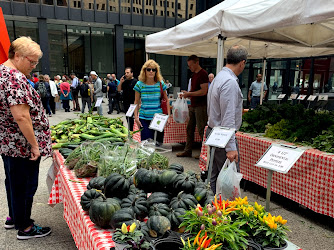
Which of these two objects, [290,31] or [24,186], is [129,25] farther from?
[24,186]

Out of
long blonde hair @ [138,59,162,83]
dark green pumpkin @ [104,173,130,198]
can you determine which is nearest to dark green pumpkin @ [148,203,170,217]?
dark green pumpkin @ [104,173,130,198]

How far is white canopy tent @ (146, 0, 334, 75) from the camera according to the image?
2783 millimetres

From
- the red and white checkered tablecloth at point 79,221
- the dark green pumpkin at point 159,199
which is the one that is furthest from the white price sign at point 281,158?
the red and white checkered tablecloth at point 79,221

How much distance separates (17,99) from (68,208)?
968 mm

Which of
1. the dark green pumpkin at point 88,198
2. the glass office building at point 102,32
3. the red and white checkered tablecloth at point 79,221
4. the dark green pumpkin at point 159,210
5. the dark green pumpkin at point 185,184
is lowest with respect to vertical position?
the red and white checkered tablecloth at point 79,221

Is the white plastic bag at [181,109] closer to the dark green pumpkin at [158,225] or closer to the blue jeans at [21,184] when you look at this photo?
the blue jeans at [21,184]

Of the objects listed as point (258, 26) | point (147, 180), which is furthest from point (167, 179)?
point (258, 26)

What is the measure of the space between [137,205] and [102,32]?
21.5m

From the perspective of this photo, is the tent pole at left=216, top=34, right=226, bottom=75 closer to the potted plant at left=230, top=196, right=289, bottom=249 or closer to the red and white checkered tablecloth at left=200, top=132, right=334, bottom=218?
the red and white checkered tablecloth at left=200, top=132, right=334, bottom=218

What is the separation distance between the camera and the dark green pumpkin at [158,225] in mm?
1283

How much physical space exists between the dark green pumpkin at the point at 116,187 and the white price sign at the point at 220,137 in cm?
80

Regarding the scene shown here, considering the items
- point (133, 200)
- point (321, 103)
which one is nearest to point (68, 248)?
point (133, 200)

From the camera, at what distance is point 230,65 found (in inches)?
105

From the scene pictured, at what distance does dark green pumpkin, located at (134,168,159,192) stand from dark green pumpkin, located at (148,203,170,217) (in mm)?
253
